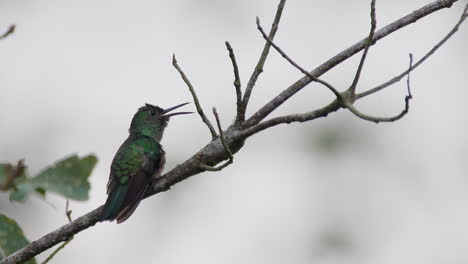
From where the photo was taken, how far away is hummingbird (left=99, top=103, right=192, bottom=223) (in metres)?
4.97

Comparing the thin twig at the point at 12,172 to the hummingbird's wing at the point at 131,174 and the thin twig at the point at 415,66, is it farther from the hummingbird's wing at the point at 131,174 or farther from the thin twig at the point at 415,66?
the hummingbird's wing at the point at 131,174

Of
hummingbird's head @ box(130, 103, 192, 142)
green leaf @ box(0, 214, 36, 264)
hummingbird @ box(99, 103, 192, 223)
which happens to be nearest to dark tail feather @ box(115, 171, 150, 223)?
hummingbird @ box(99, 103, 192, 223)

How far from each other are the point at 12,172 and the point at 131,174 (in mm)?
4118

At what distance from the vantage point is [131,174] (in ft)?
18.1

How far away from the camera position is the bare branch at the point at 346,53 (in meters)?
3.36

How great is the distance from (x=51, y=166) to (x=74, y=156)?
0.06 m

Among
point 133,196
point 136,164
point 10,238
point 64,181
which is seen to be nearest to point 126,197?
point 133,196

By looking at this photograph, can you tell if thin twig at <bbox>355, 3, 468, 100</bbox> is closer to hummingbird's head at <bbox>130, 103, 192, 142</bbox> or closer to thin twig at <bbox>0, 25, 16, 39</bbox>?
thin twig at <bbox>0, 25, 16, 39</bbox>

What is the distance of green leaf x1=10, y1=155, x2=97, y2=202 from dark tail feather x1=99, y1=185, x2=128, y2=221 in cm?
234

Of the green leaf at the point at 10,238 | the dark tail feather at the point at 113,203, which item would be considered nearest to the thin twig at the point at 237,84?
the dark tail feather at the point at 113,203

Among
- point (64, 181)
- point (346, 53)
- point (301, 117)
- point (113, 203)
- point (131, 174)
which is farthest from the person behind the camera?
point (131, 174)

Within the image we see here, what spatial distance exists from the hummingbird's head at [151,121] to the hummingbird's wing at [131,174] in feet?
1.02

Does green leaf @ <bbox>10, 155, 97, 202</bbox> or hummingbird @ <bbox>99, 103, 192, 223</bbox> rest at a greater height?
hummingbird @ <bbox>99, 103, 192, 223</bbox>

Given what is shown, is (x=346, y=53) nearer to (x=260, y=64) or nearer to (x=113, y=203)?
(x=260, y=64)
